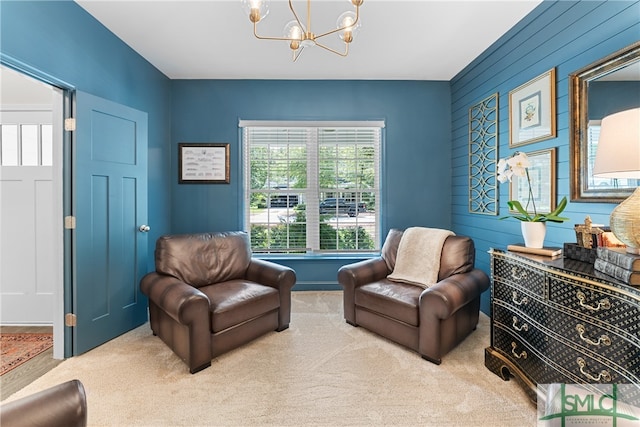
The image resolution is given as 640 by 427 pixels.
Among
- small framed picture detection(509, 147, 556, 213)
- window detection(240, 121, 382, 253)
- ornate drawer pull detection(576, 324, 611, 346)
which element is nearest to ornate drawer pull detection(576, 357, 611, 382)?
ornate drawer pull detection(576, 324, 611, 346)

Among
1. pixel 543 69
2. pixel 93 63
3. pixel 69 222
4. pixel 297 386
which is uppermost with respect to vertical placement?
pixel 93 63

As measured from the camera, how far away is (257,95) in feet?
11.8

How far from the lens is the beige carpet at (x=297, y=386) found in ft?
5.36

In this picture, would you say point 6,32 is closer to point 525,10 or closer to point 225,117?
point 225,117

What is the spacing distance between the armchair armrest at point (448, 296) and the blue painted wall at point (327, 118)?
1.47 meters

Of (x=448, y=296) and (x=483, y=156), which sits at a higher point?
(x=483, y=156)

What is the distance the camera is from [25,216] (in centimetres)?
266

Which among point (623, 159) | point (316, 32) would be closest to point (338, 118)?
point (316, 32)

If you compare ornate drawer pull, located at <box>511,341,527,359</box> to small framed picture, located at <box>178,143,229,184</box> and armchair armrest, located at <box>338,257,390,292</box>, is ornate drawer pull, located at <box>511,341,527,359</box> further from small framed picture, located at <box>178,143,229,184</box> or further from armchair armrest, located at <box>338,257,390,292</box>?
small framed picture, located at <box>178,143,229,184</box>

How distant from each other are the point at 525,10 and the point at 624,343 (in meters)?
2.39

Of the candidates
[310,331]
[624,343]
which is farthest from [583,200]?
[310,331]

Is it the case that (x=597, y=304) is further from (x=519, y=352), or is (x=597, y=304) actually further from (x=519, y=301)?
(x=519, y=352)

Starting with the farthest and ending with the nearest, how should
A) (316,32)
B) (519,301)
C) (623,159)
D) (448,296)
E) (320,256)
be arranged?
1. (320,256)
2. (316,32)
3. (448,296)
4. (519,301)
5. (623,159)

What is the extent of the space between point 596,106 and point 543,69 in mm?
629
